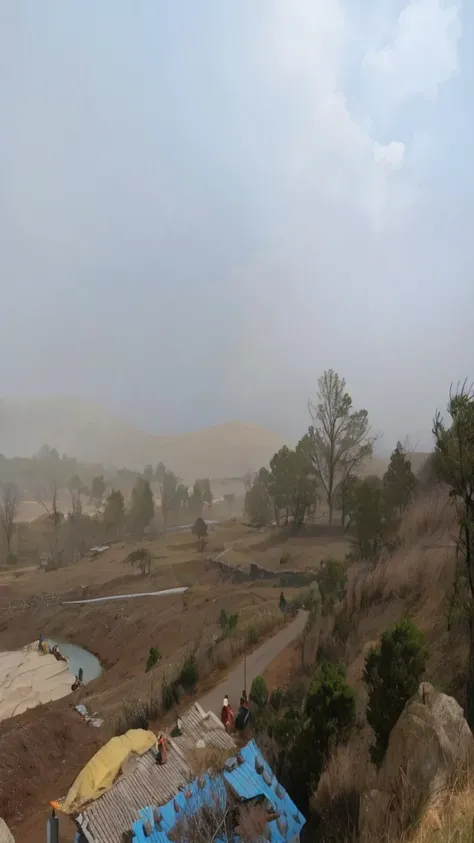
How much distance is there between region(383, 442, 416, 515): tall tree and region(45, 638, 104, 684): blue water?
21443 mm

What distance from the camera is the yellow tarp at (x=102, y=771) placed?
34.0 feet

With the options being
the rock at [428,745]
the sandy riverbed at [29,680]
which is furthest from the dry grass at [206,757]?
the sandy riverbed at [29,680]

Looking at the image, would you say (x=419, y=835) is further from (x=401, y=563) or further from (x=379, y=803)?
(x=401, y=563)

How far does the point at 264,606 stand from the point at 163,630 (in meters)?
7.15

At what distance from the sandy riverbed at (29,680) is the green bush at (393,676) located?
2305 centimetres

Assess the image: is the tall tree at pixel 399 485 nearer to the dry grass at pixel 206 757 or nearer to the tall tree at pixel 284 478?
the tall tree at pixel 284 478

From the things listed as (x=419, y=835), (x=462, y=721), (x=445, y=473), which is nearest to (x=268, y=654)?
(x=445, y=473)

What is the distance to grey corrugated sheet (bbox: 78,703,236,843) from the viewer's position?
8781 mm

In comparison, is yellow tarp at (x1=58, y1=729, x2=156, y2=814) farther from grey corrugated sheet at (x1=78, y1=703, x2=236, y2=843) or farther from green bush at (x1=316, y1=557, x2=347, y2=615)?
green bush at (x1=316, y1=557, x2=347, y2=615)

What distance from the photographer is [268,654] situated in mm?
18875

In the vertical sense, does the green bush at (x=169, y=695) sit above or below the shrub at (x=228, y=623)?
below

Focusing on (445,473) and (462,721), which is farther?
(445,473)

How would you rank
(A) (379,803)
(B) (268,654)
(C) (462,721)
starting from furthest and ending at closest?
(B) (268,654)
(C) (462,721)
(A) (379,803)

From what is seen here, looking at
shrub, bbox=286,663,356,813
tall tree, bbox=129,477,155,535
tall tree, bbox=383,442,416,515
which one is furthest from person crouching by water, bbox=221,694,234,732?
tall tree, bbox=129,477,155,535
